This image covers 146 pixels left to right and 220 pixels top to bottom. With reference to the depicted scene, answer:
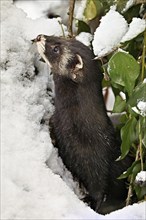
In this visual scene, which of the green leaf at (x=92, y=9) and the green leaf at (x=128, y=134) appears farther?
the green leaf at (x=92, y=9)

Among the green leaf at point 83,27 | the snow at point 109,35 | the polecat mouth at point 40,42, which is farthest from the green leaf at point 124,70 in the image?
the green leaf at point 83,27

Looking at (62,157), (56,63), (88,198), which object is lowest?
(88,198)

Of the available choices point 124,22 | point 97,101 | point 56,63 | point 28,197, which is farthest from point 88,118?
point 28,197

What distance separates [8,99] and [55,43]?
33 centimetres

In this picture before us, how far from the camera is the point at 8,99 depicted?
2031 mm

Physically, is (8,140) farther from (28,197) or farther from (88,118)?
(88,118)

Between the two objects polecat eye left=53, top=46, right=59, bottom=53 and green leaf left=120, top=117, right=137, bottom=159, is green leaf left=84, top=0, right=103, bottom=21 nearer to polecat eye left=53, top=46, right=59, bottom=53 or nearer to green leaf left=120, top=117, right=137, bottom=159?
polecat eye left=53, top=46, right=59, bottom=53

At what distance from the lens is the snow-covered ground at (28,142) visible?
1635 millimetres

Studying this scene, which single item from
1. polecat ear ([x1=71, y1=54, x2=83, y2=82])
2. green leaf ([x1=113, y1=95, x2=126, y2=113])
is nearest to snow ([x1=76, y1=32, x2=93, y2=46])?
polecat ear ([x1=71, y1=54, x2=83, y2=82])

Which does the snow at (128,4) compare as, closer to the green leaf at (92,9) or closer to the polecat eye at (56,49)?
the green leaf at (92,9)

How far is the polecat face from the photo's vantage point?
7.22 feet

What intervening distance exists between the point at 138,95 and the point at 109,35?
0.23 m

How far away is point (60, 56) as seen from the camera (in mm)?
2268

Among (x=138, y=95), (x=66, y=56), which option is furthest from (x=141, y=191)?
(x=66, y=56)
